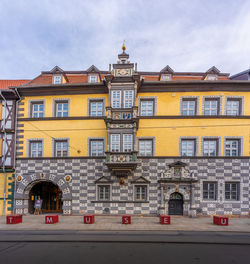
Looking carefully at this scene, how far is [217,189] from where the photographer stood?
1544 centimetres

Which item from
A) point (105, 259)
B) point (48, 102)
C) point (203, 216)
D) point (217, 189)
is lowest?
point (203, 216)

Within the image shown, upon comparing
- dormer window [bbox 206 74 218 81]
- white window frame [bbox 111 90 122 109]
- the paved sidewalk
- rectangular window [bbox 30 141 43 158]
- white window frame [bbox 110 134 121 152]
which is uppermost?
dormer window [bbox 206 74 218 81]

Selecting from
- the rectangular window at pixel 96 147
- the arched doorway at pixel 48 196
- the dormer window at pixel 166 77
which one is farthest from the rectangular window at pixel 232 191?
the arched doorway at pixel 48 196

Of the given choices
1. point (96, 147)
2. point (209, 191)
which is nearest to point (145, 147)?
point (96, 147)

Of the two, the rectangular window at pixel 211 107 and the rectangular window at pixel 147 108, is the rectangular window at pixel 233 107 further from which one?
the rectangular window at pixel 147 108

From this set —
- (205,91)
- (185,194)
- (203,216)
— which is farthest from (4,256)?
(205,91)

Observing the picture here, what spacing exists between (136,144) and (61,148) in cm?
702

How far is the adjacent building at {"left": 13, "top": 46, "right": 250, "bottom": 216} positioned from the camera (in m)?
15.4

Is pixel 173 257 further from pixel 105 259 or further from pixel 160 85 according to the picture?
pixel 160 85

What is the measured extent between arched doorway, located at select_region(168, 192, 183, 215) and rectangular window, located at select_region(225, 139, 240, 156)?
5.81 meters

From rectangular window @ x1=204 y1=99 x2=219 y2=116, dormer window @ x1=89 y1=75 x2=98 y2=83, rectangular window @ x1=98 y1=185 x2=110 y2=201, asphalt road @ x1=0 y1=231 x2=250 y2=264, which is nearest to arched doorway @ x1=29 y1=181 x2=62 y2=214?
rectangular window @ x1=98 y1=185 x2=110 y2=201

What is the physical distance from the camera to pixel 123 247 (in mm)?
8570

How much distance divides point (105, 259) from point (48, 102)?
14.2 meters

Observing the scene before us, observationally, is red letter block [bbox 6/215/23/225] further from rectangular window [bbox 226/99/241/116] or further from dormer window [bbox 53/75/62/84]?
rectangular window [bbox 226/99/241/116]
